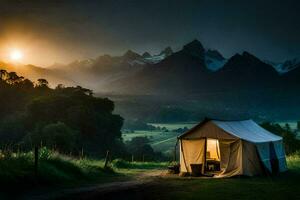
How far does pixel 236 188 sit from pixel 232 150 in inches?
245

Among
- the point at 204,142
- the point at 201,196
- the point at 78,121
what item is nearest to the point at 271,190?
the point at 201,196

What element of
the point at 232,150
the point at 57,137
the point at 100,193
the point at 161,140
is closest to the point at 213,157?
the point at 232,150

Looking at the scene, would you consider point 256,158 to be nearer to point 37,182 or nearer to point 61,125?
point 37,182

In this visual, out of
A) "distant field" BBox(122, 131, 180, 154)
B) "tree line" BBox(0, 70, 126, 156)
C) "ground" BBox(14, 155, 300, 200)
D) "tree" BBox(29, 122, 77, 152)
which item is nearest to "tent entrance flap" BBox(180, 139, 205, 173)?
"ground" BBox(14, 155, 300, 200)

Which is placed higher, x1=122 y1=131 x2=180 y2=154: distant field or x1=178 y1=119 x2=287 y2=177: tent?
x1=122 y1=131 x2=180 y2=154: distant field

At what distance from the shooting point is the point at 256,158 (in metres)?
26.5

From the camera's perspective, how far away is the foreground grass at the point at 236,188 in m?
17.6

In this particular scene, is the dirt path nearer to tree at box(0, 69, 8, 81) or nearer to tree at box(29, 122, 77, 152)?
tree at box(29, 122, 77, 152)

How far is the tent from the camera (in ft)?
85.2

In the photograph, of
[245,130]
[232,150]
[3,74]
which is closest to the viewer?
[232,150]

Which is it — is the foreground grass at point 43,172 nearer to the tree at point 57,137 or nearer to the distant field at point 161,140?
the tree at point 57,137

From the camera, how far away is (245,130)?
1136 inches

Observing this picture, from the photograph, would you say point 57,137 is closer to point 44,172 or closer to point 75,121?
point 75,121

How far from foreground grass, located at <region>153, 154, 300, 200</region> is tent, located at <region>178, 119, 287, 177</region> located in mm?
1380
